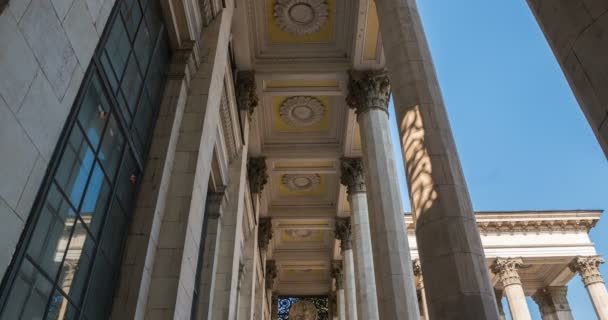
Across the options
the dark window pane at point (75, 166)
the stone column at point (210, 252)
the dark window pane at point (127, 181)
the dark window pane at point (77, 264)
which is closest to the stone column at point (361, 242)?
the stone column at point (210, 252)

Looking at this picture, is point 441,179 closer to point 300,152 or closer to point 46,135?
point 46,135

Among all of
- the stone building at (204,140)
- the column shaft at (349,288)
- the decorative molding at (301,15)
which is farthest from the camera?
the column shaft at (349,288)

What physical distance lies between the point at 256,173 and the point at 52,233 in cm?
1262

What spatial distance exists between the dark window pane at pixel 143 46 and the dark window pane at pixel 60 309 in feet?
10.5

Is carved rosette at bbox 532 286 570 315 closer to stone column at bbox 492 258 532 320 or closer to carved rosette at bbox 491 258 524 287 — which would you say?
stone column at bbox 492 258 532 320

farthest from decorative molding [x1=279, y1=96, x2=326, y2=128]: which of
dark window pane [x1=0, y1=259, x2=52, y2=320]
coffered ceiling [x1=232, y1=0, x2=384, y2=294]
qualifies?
dark window pane [x1=0, y1=259, x2=52, y2=320]

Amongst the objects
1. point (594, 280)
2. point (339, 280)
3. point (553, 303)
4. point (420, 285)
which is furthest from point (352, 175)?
point (553, 303)

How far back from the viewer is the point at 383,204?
1033 cm

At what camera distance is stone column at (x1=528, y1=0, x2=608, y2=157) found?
2.15 metres

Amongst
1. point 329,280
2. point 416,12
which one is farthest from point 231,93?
point 329,280

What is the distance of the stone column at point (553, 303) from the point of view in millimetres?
25828

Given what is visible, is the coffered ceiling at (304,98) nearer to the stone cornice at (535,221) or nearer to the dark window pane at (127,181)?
the stone cornice at (535,221)

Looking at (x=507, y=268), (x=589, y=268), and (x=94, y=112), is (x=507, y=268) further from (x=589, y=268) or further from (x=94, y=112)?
(x=94, y=112)

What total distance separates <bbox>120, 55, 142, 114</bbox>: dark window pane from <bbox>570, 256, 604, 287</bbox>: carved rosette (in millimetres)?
24317
